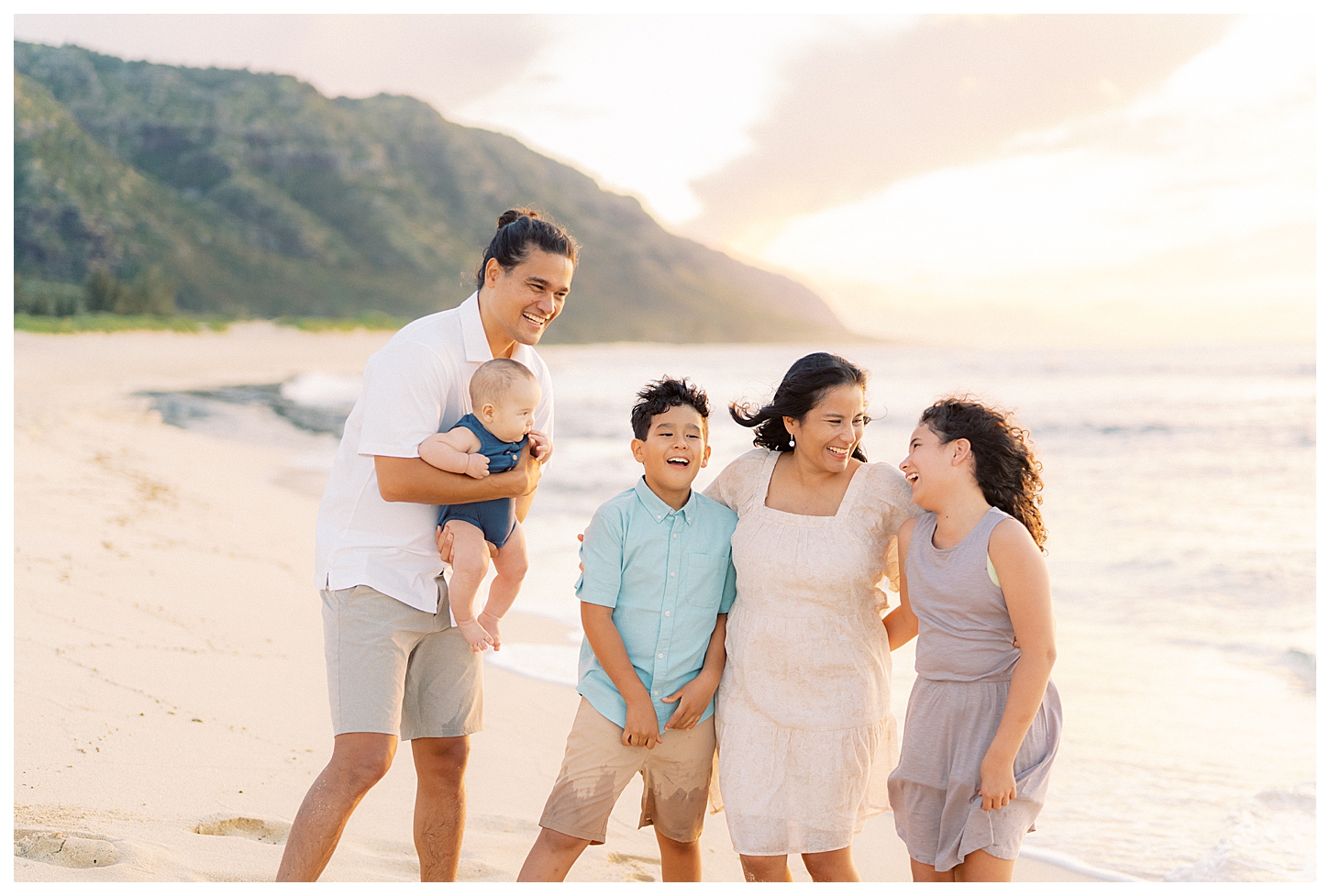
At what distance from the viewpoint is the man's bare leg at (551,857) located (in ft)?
8.30

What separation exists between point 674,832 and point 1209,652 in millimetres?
4860

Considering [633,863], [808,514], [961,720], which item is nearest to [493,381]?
[808,514]

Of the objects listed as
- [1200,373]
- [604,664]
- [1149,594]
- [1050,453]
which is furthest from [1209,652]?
[1200,373]

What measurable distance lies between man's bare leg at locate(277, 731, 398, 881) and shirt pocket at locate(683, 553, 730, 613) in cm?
89

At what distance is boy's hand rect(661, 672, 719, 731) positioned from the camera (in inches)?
100.0

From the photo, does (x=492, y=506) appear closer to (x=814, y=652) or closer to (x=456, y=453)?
(x=456, y=453)

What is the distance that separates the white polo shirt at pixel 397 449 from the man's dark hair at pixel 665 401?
A: 46cm

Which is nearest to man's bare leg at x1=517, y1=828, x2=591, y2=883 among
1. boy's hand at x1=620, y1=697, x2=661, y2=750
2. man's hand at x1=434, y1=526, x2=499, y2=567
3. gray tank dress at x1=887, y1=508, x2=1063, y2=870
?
boy's hand at x1=620, y1=697, x2=661, y2=750

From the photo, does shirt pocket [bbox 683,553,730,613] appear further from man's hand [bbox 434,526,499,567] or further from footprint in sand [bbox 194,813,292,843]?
footprint in sand [bbox 194,813,292,843]

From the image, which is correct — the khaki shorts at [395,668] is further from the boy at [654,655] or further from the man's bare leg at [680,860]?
the man's bare leg at [680,860]

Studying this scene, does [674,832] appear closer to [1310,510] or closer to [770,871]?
[770,871]

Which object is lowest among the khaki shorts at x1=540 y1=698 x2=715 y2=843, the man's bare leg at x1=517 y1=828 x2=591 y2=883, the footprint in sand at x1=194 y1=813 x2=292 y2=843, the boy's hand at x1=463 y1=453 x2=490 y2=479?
the footprint in sand at x1=194 y1=813 x2=292 y2=843

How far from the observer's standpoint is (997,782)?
2.34 metres

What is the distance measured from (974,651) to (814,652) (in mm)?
414
